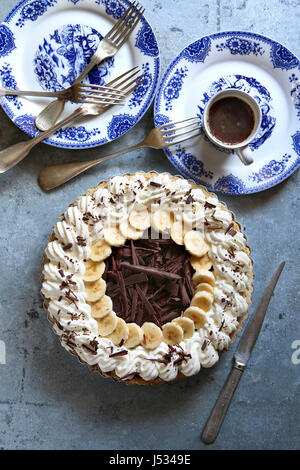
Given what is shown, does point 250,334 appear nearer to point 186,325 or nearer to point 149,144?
point 186,325

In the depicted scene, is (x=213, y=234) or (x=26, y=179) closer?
(x=213, y=234)

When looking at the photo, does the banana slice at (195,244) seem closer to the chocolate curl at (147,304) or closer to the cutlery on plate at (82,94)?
the chocolate curl at (147,304)

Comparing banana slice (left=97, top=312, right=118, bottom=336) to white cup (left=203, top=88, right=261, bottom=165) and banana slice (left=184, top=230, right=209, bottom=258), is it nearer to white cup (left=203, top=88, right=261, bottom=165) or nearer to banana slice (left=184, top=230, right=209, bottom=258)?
banana slice (left=184, top=230, right=209, bottom=258)

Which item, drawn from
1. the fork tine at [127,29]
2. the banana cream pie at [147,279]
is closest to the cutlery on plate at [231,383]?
the banana cream pie at [147,279]

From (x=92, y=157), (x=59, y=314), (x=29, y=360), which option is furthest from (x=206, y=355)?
(x=92, y=157)

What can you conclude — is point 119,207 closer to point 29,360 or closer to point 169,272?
point 169,272

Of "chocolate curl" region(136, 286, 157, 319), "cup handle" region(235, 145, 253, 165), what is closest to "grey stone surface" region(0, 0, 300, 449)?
"cup handle" region(235, 145, 253, 165)

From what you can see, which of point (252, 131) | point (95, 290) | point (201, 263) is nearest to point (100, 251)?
point (95, 290)
